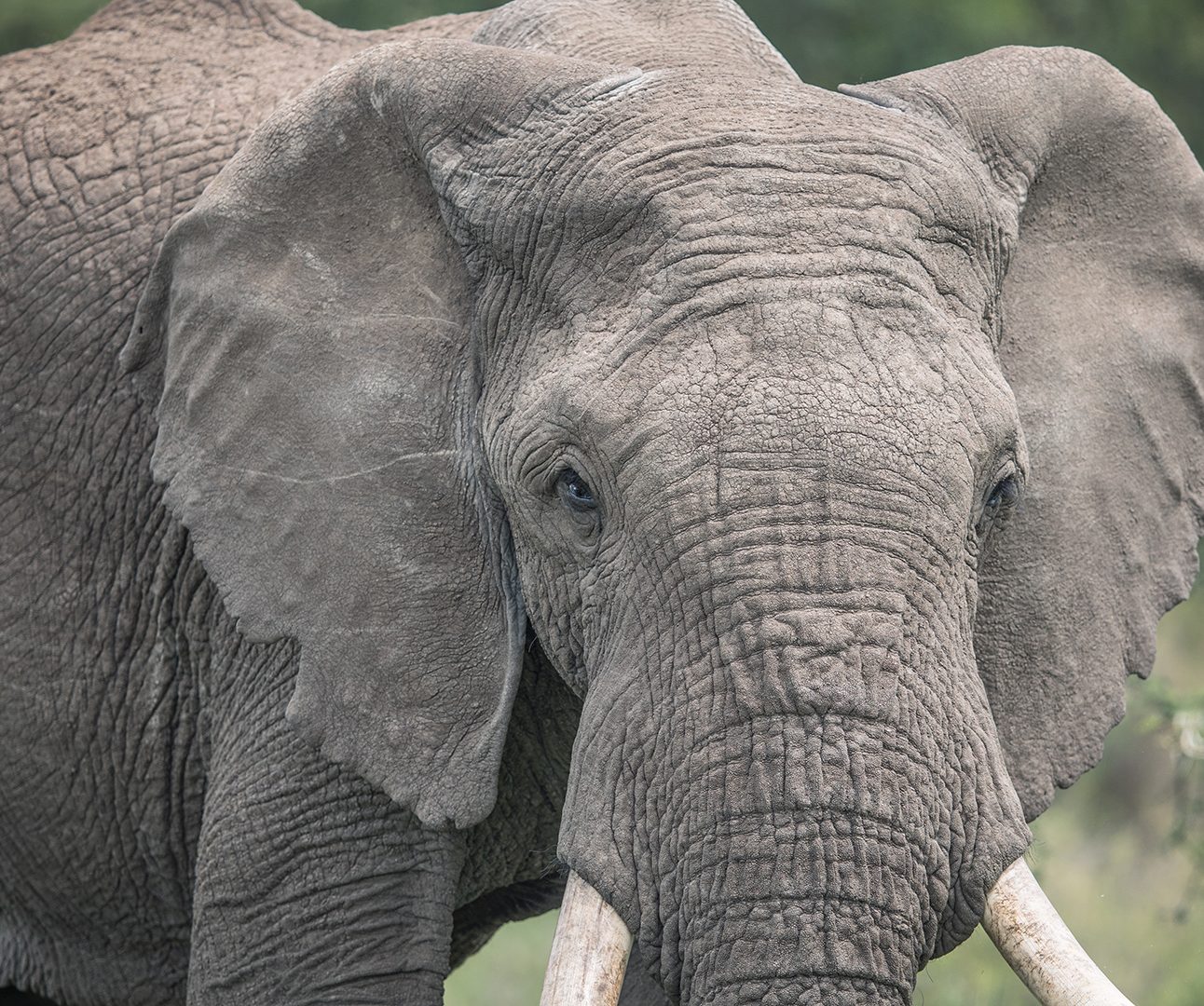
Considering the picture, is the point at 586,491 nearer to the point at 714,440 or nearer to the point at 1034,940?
the point at 714,440

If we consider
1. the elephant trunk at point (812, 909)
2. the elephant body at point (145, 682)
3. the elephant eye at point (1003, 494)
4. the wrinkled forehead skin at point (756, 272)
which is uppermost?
the wrinkled forehead skin at point (756, 272)

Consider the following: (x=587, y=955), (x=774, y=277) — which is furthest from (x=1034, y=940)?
(x=774, y=277)

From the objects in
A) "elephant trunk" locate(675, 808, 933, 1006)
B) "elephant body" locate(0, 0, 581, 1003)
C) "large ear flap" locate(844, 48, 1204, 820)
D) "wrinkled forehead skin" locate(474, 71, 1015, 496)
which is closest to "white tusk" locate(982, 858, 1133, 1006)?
"elephant trunk" locate(675, 808, 933, 1006)

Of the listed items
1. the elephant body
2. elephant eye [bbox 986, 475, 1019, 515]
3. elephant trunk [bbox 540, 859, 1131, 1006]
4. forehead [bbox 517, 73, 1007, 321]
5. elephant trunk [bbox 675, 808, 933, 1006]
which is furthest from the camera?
the elephant body

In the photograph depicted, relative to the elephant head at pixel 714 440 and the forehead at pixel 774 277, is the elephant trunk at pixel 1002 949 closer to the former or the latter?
the elephant head at pixel 714 440

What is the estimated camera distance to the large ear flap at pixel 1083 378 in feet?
12.1

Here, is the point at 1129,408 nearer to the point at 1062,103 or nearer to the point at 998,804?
the point at 1062,103

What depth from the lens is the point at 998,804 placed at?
3.18 m

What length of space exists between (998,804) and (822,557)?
46 cm

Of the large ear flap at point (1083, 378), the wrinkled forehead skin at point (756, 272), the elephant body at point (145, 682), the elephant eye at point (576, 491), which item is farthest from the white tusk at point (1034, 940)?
the elephant body at point (145, 682)

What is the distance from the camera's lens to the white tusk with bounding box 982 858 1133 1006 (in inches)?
123

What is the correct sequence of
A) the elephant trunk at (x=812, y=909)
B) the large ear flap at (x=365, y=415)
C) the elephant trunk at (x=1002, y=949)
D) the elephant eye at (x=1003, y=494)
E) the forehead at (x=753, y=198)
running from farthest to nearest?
the large ear flap at (x=365, y=415) → the elephant eye at (x=1003, y=494) → the forehead at (x=753, y=198) → the elephant trunk at (x=1002, y=949) → the elephant trunk at (x=812, y=909)

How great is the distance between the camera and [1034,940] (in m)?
3.18

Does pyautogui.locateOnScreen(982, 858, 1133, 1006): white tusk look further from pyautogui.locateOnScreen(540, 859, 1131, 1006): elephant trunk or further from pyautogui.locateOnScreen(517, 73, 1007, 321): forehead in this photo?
pyautogui.locateOnScreen(517, 73, 1007, 321): forehead
